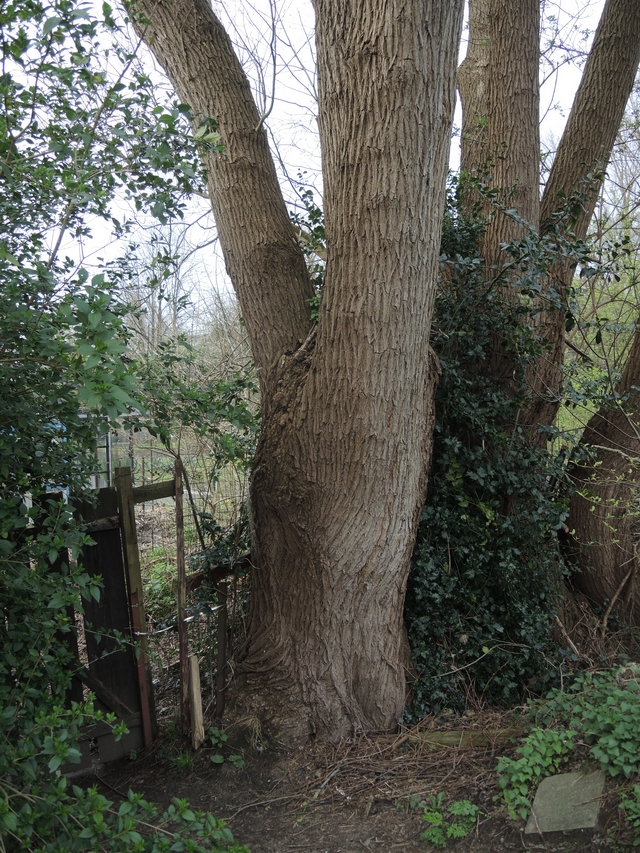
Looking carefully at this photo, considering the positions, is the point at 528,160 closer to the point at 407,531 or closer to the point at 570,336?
the point at 570,336

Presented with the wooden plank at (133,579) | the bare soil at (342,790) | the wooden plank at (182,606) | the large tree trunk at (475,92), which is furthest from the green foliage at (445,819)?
the large tree trunk at (475,92)

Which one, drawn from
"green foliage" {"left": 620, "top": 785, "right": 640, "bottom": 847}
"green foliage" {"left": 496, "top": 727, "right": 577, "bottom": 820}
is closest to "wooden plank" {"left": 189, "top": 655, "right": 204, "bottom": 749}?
"green foliage" {"left": 496, "top": 727, "right": 577, "bottom": 820}

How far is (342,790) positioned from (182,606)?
4.86 feet

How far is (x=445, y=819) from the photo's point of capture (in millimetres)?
3420

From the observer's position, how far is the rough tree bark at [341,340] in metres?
3.51

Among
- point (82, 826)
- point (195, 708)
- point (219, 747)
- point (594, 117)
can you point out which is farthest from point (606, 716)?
point (594, 117)

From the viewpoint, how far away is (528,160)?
5.34 m

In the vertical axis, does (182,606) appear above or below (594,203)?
below

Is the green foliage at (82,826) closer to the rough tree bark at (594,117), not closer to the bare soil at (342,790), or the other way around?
the bare soil at (342,790)

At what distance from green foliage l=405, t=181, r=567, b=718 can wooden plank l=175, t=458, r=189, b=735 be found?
1461 millimetres

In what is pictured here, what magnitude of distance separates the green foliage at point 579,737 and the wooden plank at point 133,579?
2214mm

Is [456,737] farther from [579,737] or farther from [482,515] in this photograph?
[482,515]

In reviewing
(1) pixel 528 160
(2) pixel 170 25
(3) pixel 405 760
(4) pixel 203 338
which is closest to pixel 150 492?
Answer: (3) pixel 405 760

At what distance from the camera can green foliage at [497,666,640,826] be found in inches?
126
